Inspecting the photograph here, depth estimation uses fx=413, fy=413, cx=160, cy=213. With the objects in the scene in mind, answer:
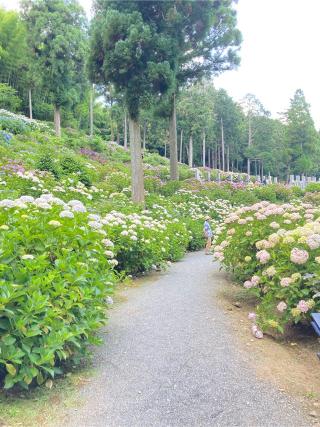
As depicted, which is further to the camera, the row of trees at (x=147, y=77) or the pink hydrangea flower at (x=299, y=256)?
the row of trees at (x=147, y=77)

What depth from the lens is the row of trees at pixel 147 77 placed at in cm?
1248

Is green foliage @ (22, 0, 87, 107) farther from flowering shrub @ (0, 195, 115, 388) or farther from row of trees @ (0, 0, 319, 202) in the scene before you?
flowering shrub @ (0, 195, 115, 388)

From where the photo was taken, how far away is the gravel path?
2838 millimetres

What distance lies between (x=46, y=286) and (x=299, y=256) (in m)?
2.41

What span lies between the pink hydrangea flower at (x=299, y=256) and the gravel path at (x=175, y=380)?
103cm

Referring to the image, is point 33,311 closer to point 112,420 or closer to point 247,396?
point 112,420

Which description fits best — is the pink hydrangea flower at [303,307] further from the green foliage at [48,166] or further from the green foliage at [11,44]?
the green foliage at [11,44]

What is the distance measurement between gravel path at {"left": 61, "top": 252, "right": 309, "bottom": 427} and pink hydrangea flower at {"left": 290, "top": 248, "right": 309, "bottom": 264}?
103cm

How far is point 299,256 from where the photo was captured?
13.3ft

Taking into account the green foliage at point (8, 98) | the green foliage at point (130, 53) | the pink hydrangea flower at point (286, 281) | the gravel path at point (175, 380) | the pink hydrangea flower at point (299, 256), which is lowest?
the gravel path at point (175, 380)

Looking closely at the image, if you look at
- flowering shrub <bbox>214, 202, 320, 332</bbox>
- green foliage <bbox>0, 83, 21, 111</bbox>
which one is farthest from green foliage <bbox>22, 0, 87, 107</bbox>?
flowering shrub <bbox>214, 202, 320, 332</bbox>

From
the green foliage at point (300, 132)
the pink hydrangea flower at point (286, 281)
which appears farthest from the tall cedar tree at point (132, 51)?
the green foliage at point (300, 132)

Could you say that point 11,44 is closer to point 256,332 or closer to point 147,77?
point 147,77

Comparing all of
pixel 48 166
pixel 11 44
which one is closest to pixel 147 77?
pixel 48 166
